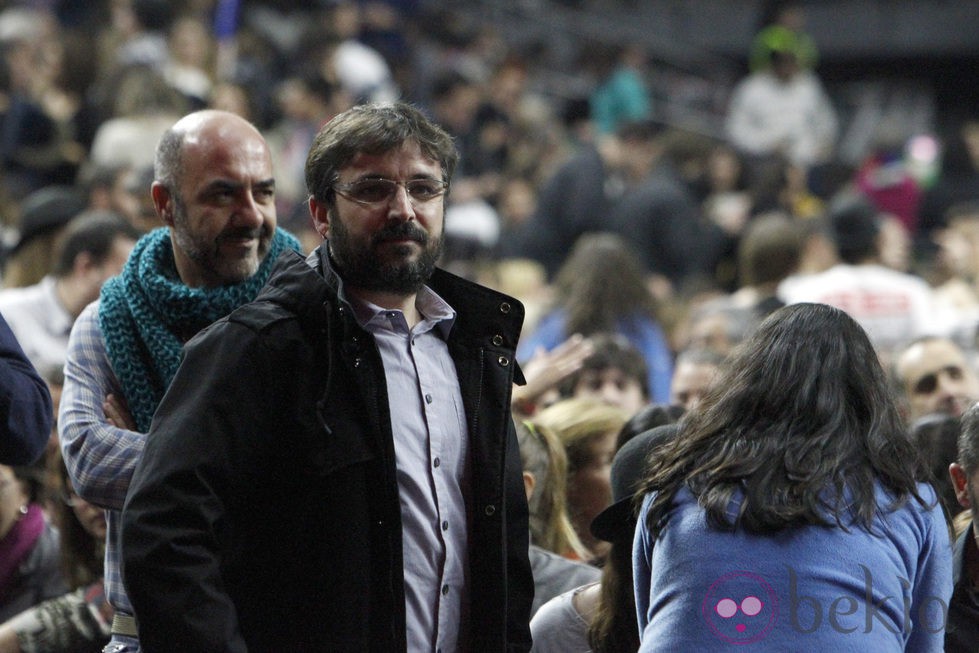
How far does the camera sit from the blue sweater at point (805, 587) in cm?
271

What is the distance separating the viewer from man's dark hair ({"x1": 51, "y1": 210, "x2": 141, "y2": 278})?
5.26 metres

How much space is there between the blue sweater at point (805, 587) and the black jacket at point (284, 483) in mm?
361

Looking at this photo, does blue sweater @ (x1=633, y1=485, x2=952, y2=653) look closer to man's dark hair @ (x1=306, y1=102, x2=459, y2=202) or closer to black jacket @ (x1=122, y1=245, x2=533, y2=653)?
black jacket @ (x1=122, y1=245, x2=533, y2=653)

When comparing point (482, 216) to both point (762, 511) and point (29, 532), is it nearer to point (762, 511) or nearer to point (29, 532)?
point (29, 532)

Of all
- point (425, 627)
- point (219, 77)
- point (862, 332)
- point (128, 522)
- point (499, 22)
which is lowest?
point (425, 627)

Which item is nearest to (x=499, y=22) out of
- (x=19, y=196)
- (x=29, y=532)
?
(x=19, y=196)

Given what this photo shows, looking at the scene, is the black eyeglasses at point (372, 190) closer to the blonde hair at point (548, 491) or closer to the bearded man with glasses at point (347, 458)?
the bearded man with glasses at point (347, 458)

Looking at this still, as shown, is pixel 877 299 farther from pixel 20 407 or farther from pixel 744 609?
pixel 20 407

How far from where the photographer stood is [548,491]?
4.09 metres

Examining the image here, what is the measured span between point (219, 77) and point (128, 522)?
8.07 m

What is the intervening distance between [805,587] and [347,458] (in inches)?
34.8

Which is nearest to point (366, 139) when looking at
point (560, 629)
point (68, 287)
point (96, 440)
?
point (96, 440)

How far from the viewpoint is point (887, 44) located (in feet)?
A: 61.6

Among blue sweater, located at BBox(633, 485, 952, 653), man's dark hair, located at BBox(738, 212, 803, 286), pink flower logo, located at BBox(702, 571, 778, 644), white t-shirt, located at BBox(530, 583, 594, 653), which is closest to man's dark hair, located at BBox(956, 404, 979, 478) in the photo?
blue sweater, located at BBox(633, 485, 952, 653)
